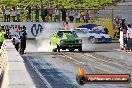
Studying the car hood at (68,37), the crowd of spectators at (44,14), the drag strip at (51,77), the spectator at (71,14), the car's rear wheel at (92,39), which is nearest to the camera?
the drag strip at (51,77)

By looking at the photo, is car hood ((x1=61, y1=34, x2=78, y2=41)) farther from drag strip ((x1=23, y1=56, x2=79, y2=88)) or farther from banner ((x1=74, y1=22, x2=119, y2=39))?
banner ((x1=74, y1=22, x2=119, y2=39))

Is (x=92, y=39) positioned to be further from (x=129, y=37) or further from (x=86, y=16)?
(x=129, y=37)

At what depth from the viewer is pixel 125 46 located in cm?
3284

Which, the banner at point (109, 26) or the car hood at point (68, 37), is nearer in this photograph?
the car hood at point (68, 37)

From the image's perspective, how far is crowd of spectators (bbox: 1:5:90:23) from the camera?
138 ft

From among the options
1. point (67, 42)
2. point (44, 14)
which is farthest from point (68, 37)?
point (44, 14)

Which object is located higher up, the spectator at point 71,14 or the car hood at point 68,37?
the spectator at point 71,14

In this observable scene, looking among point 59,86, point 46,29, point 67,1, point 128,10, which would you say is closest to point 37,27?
point 46,29

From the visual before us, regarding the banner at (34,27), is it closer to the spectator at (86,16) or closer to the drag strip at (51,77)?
the spectator at (86,16)

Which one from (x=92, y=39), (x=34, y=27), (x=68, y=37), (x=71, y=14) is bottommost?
(x=92, y=39)

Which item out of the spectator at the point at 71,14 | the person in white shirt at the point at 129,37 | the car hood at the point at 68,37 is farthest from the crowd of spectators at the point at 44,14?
the person in white shirt at the point at 129,37

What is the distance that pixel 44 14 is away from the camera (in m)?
42.7

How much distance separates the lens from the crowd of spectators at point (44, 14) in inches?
1652

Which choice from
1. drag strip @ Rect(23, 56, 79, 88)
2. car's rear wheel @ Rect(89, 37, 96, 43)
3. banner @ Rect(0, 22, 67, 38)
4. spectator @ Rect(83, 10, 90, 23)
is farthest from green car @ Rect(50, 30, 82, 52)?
spectator @ Rect(83, 10, 90, 23)
